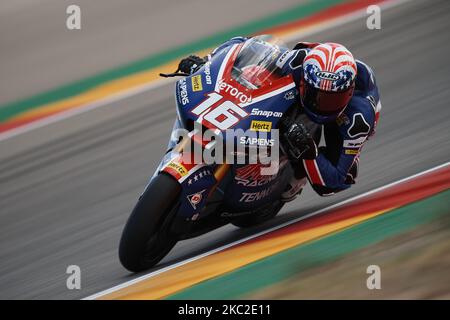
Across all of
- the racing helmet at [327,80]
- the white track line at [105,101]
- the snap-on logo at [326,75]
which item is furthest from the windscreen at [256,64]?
the white track line at [105,101]

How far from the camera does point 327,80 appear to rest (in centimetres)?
581

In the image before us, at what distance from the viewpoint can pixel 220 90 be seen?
5.88 metres

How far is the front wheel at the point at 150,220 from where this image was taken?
5.62 m

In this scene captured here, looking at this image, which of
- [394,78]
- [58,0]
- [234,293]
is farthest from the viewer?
[58,0]

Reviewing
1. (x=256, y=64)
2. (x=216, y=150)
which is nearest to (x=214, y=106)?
(x=216, y=150)

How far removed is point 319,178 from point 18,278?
7.87ft

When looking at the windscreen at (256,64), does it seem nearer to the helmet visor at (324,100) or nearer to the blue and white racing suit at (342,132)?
the blue and white racing suit at (342,132)

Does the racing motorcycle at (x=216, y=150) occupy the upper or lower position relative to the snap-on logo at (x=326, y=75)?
lower

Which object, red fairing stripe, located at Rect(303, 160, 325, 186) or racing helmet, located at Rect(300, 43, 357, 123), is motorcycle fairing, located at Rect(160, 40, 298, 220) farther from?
red fairing stripe, located at Rect(303, 160, 325, 186)

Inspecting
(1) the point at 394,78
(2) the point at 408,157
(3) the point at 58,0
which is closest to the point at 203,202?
(2) the point at 408,157

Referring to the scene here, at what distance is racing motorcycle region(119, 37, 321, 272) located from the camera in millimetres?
5691

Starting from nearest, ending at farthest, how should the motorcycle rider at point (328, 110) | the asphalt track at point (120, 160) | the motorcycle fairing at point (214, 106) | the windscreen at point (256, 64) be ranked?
the motorcycle fairing at point (214, 106) → the motorcycle rider at point (328, 110) → the windscreen at point (256, 64) → the asphalt track at point (120, 160)

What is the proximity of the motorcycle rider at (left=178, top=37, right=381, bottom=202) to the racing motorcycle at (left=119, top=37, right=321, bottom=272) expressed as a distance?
11 cm

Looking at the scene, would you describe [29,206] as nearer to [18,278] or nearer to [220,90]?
[18,278]
